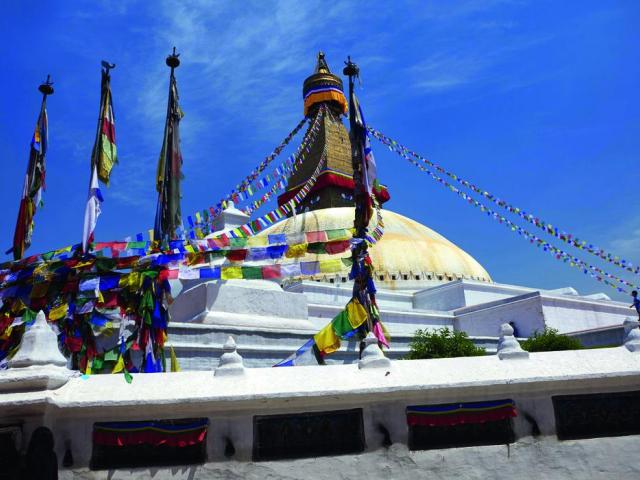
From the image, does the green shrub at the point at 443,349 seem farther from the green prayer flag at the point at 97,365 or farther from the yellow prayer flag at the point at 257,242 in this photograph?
the green prayer flag at the point at 97,365

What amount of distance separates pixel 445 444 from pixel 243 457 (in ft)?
6.77

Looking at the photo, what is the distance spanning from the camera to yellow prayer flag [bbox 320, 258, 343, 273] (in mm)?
11078

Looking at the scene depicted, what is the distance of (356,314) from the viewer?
36.4 ft

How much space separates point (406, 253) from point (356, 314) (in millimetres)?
17618

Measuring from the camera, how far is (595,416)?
616 cm

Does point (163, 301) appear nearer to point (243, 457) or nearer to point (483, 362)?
point (243, 457)

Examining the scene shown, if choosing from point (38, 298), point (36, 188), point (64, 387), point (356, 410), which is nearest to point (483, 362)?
point (356, 410)

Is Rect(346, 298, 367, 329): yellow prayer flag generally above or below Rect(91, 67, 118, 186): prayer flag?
below

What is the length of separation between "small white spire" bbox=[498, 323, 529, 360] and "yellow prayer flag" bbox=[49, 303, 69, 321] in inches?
306

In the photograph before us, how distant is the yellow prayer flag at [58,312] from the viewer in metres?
10.4

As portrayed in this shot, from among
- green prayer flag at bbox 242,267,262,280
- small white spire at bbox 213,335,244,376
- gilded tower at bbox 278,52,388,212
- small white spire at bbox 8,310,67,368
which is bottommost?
small white spire at bbox 213,335,244,376

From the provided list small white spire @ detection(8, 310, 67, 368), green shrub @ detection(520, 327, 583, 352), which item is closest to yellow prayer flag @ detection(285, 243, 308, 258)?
small white spire @ detection(8, 310, 67, 368)

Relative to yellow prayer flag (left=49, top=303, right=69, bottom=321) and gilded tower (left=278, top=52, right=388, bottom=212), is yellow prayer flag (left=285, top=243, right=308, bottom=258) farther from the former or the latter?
gilded tower (left=278, top=52, right=388, bottom=212)

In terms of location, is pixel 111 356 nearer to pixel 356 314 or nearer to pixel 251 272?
pixel 251 272
